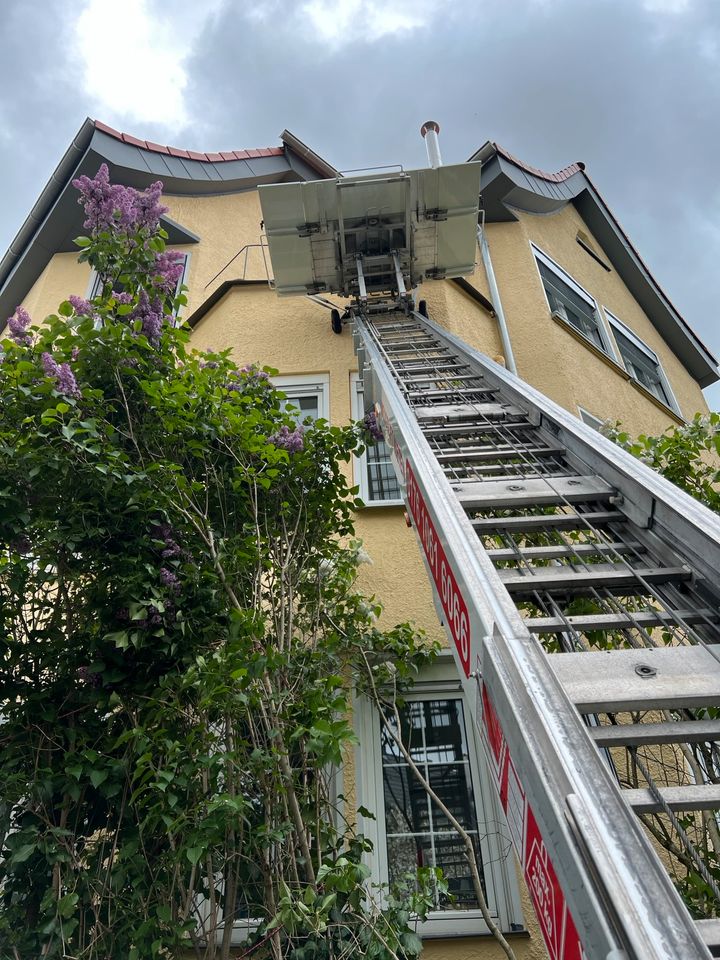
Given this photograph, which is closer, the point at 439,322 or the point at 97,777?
the point at 97,777

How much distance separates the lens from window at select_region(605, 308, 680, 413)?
463 inches

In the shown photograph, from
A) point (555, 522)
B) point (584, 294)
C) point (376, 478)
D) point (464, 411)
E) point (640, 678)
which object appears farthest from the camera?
point (584, 294)

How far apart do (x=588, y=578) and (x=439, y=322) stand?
21.4 feet

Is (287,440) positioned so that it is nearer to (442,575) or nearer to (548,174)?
(442,575)

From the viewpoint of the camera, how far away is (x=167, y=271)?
4699 mm

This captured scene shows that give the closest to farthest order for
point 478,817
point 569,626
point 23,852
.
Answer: point 569,626 < point 23,852 < point 478,817

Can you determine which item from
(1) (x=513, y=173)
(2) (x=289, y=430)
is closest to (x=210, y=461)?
(2) (x=289, y=430)

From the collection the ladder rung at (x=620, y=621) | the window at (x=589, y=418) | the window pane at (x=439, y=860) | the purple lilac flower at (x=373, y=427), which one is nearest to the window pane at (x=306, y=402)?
the purple lilac flower at (x=373, y=427)

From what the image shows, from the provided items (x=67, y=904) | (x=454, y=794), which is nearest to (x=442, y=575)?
(x=67, y=904)

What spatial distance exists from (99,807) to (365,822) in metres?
1.81

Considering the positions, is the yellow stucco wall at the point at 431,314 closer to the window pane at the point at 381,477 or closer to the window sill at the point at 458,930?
the window sill at the point at 458,930

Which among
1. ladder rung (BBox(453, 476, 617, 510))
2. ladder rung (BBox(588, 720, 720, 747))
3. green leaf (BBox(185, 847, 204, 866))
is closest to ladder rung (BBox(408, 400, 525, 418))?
ladder rung (BBox(453, 476, 617, 510))

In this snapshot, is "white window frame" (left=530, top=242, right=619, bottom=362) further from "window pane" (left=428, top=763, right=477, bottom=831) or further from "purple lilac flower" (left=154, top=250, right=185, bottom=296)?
"window pane" (left=428, top=763, right=477, bottom=831)

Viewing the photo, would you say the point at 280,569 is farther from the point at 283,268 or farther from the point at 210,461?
the point at 283,268
